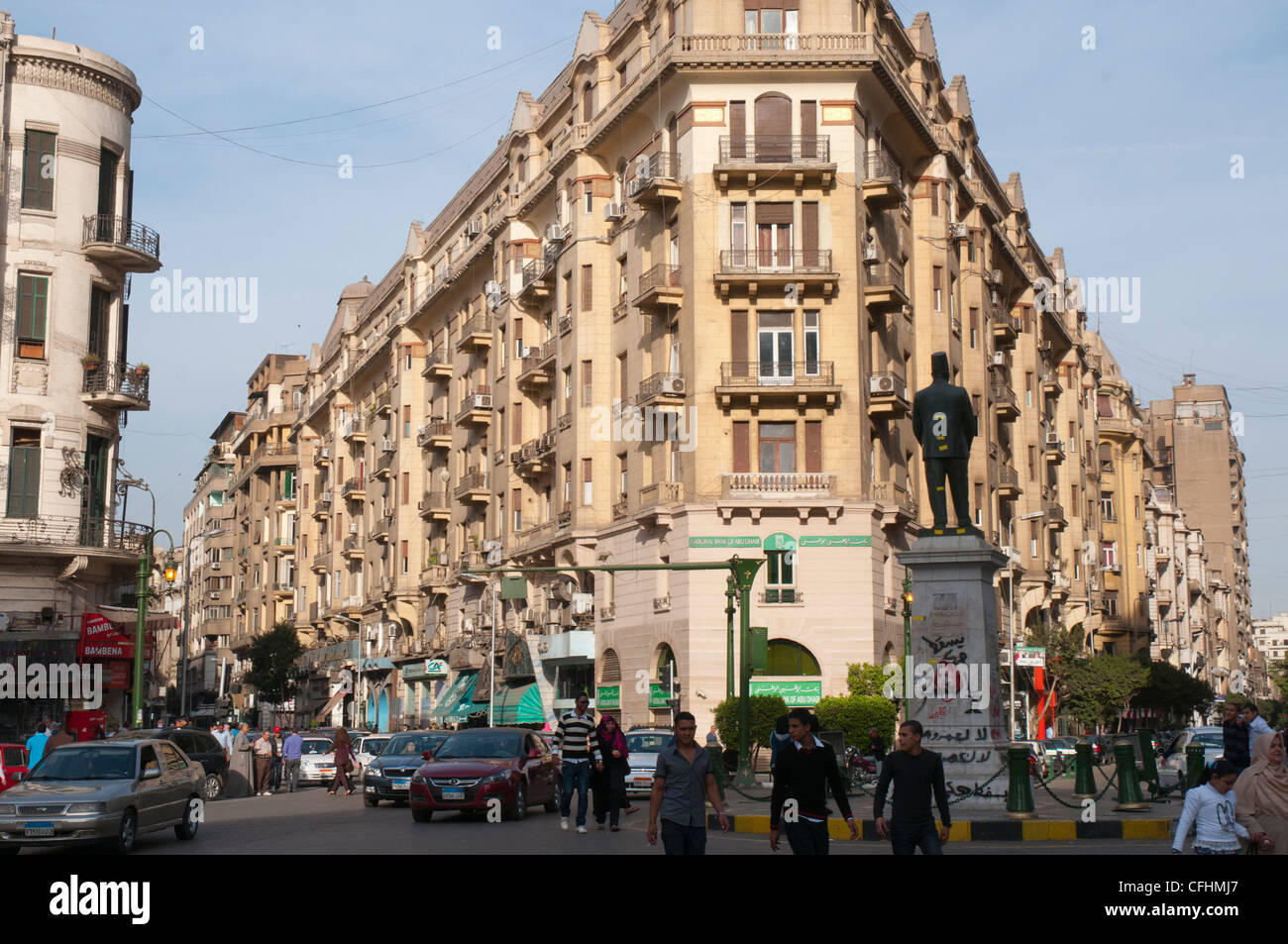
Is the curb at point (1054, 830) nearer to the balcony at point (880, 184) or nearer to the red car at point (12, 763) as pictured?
the red car at point (12, 763)

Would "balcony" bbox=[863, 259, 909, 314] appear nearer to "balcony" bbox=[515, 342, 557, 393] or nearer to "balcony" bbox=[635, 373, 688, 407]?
"balcony" bbox=[635, 373, 688, 407]

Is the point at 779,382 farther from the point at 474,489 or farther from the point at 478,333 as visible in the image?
the point at 474,489

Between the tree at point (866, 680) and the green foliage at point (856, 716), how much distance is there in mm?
509

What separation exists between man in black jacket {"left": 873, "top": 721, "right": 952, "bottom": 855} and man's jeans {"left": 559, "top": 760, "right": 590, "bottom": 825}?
9720 mm

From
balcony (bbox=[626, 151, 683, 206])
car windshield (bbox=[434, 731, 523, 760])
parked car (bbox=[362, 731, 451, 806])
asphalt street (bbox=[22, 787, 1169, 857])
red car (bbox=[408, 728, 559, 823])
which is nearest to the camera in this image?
asphalt street (bbox=[22, 787, 1169, 857])

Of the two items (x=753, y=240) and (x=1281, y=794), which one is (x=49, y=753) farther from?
(x=753, y=240)

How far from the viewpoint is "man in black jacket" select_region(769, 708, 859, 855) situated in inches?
463

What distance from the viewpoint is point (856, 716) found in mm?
40062

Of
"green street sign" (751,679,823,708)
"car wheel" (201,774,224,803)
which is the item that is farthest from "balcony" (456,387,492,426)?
"car wheel" (201,774,224,803)

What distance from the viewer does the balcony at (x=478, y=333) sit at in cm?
5900

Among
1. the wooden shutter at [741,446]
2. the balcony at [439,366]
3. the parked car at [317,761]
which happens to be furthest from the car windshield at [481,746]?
the balcony at [439,366]

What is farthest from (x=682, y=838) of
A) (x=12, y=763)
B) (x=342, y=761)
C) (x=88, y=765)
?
(x=342, y=761)
